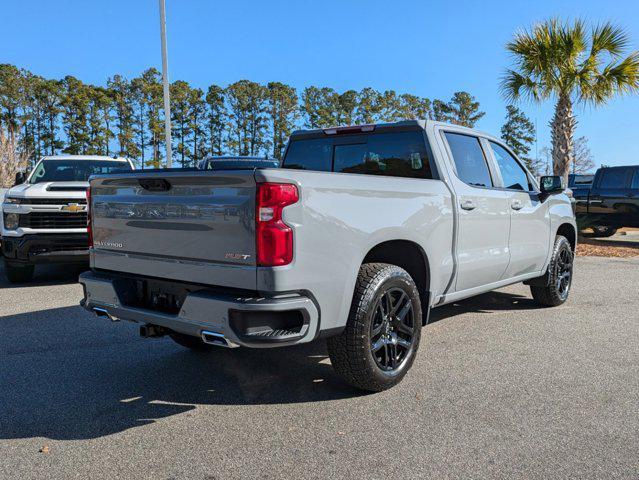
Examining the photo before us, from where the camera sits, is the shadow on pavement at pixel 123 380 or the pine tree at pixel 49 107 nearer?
the shadow on pavement at pixel 123 380

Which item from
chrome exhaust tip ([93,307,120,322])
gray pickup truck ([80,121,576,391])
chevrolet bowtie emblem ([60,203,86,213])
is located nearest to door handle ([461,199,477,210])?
gray pickup truck ([80,121,576,391])

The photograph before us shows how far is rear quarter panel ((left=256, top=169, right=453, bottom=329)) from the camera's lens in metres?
2.96

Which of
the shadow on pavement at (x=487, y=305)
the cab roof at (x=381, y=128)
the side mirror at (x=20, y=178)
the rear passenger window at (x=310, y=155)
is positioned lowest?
the shadow on pavement at (x=487, y=305)

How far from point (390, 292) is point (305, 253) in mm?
910

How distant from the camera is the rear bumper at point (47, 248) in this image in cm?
744

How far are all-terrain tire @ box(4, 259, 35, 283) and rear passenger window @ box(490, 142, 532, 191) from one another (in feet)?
22.4

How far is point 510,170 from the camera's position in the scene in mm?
5434

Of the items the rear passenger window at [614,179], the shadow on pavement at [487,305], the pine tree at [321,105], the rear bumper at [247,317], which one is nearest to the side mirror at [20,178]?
the rear bumper at [247,317]

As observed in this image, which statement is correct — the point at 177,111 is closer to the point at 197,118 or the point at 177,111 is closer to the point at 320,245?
the point at 197,118

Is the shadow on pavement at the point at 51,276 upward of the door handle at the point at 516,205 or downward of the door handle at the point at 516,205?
downward

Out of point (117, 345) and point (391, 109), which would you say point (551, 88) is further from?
point (391, 109)

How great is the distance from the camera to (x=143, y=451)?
2881mm

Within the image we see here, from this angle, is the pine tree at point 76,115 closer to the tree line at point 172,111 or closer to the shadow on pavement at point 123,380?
the tree line at point 172,111

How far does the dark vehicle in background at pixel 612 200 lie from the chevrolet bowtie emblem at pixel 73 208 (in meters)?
12.2
